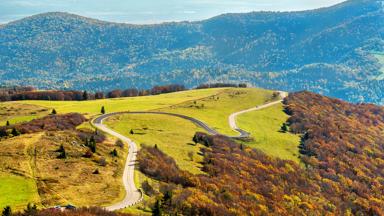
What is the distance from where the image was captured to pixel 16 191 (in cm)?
7012

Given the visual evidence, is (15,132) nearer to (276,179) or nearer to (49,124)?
(49,124)

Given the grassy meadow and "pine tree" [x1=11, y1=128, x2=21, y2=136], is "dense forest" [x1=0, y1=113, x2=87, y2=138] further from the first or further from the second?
the grassy meadow

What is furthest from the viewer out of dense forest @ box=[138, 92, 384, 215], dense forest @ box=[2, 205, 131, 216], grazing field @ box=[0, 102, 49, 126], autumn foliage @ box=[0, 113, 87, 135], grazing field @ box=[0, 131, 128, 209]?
grazing field @ box=[0, 102, 49, 126]

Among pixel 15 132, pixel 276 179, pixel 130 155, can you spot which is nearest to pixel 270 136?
pixel 276 179

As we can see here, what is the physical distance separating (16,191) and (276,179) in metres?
69.5

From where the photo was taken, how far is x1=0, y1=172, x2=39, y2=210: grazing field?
6544 cm

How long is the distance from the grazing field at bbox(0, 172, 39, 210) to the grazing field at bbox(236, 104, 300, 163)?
88.6 metres

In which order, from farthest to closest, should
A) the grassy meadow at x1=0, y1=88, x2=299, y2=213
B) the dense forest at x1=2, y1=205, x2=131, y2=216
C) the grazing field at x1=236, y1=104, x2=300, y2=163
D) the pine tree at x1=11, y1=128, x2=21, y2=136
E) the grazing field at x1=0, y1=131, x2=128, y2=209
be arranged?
1. the grazing field at x1=236, y1=104, x2=300, y2=163
2. the pine tree at x1=11, y1=128, x2=21, y2=136
3. the grassy meadow at x1=0, y1=88, x2=299, y2=213
4. the grazing field at x1=0, y1=131, x2=128, y2=209
5. the dense forest at x1=2, y1=205, x2=131, y2=216

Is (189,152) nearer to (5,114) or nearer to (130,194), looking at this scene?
(130,194)

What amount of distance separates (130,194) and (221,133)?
8213cm

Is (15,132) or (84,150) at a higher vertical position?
(15,132)

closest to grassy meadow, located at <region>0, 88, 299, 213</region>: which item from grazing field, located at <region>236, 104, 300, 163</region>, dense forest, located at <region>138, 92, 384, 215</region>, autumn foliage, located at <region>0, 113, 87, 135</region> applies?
grazing field, located at <region>236, 104, 300, 163</region>

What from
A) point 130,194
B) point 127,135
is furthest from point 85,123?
point 130,194

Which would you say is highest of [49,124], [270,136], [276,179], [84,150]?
[49,124]
